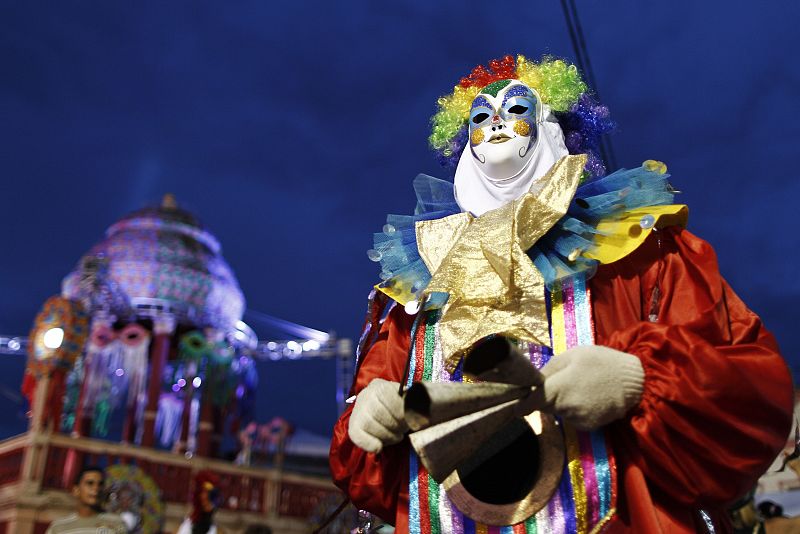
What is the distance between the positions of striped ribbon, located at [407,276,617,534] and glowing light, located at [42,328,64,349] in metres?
7.86

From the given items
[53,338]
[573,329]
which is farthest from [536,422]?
[53,338]

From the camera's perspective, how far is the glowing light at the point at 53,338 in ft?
28.8

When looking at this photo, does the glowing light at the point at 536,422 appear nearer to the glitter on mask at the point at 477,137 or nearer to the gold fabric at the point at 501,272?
the gold fabric at the point at 501,272

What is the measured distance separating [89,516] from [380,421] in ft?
11.4

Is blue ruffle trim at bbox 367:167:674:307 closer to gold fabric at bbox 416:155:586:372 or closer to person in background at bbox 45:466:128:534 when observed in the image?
gold fabric at bbox 416:155:586:372

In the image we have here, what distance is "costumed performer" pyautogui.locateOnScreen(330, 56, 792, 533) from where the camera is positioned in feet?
5.15

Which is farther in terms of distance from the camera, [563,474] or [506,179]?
[506,179]

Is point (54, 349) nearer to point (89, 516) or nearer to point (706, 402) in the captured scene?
point (89, 516)

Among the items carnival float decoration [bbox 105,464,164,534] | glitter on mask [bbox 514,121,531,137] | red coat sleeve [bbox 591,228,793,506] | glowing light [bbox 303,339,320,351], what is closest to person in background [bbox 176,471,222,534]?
carnival float decoration [bbox 105,464,164,534]

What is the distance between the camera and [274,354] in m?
15.9

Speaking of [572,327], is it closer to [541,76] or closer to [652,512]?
[652,512]

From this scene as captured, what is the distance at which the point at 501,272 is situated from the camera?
75.5 inches

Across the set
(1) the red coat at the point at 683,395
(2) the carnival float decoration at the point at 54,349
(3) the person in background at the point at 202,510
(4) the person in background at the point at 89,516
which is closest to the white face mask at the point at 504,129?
(1) the red coat at the point at 683,395

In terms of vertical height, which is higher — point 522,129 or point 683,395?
point 522,129
